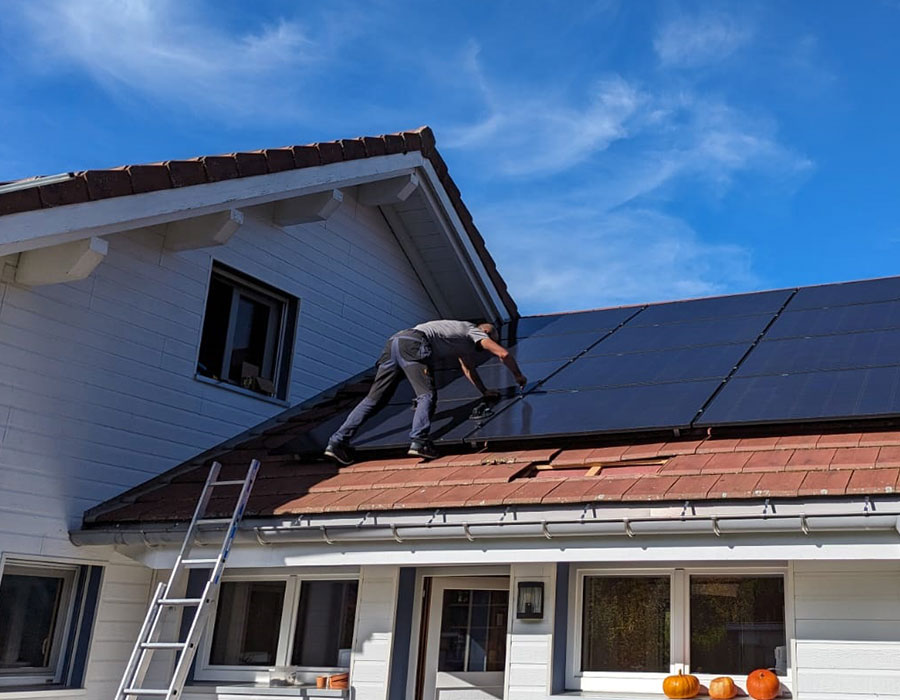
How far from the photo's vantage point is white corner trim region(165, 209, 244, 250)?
9.39 metres

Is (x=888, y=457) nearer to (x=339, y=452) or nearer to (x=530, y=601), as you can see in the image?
(x=530, y=601)

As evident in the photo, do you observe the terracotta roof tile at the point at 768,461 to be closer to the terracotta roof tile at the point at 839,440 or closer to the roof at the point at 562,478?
the roof at the point at 562,478

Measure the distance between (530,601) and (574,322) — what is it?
527 centimetres

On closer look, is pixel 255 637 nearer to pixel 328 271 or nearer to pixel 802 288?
pixel 328 271

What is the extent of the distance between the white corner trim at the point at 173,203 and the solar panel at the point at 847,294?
4541mm

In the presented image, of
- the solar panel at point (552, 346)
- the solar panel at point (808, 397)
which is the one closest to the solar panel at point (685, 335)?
the solar panel at point (552, 346)

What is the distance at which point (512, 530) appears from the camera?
658 cm

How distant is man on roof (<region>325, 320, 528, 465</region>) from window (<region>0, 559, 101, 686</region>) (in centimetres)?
244

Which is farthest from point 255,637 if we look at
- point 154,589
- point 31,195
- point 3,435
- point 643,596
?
point 31,195

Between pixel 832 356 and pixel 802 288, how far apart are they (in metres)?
3.32

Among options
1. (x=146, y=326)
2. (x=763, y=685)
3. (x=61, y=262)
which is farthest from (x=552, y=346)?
(x=763, y=685)

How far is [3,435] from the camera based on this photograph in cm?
806

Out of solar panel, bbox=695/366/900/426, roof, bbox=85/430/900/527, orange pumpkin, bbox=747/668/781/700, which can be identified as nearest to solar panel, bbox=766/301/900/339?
solar panel, bbox=695/366/900/426

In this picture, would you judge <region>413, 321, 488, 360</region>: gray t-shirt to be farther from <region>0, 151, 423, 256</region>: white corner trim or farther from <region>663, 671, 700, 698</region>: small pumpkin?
<region>663, 671, 700, 698</region>: small pumpkin
